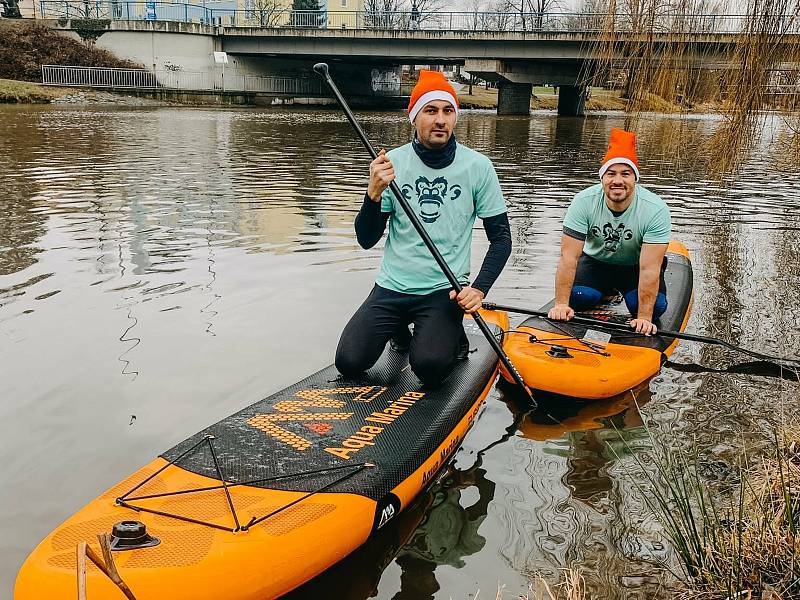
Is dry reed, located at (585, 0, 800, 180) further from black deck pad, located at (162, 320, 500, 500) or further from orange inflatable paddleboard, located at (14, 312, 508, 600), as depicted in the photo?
orange inflatable paddleboard, located at (14, 312, 508, 600)

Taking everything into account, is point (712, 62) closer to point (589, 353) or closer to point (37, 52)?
point (589, 353)

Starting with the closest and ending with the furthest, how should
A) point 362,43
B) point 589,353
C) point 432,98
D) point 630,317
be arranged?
1. point 432,98
2. point 589,353
3. point 630,317
4. point 362,43

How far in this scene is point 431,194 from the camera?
4.99 m

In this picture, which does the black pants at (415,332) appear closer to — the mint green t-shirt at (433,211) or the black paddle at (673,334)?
the mint green t-shirt at (433,211)

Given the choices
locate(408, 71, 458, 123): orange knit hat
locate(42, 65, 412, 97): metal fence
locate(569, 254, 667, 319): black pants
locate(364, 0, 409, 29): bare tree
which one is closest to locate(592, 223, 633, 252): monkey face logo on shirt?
locate(569, 254, 667, 319): black pants

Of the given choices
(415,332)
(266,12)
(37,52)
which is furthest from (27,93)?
(415,332)

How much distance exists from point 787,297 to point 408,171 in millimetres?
4940

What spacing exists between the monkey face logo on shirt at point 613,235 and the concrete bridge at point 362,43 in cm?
3053

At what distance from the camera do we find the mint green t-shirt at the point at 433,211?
197 inches

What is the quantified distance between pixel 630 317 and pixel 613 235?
0.70 m

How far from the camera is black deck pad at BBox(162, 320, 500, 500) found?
3625mm

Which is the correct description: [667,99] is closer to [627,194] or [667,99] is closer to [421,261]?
[627,194]

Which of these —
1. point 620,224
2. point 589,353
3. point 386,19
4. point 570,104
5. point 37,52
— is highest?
point 386,19

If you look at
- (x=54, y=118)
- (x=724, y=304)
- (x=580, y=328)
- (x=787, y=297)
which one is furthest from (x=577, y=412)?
(x=54, y=118)
